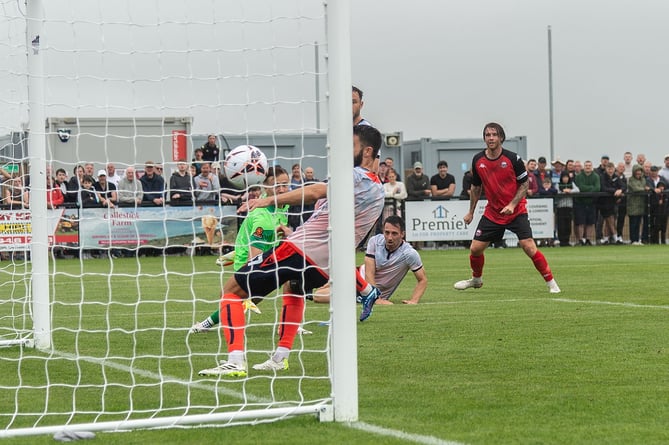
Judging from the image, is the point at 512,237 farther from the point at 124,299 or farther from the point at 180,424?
the point at 180,424

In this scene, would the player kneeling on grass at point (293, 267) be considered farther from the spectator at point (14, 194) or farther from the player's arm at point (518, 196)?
the player's arm at point (518, 196)

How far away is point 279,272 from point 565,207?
24112mm

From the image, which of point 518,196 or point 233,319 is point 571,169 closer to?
point 518,196

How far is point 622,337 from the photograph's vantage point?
9.91 meters

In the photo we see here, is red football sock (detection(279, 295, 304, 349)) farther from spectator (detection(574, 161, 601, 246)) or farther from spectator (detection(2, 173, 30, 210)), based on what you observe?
spectator (detection(574, 161, 601, 246))

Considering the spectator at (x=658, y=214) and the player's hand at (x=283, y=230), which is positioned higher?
the player's hand at (x=283, y=230)

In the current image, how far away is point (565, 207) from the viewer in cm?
3080

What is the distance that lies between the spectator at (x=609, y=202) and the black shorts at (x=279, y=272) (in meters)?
24.6

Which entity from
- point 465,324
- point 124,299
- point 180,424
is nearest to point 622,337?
point 465,324

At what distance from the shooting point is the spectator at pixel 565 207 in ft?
101

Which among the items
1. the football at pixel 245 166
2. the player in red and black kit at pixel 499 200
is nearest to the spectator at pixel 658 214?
the player in red and black kit at pixel 499 200

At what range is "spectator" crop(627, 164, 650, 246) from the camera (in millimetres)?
31219

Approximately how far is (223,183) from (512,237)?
22137mm

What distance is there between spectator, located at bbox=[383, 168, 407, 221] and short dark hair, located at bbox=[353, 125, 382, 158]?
20.9 meters
